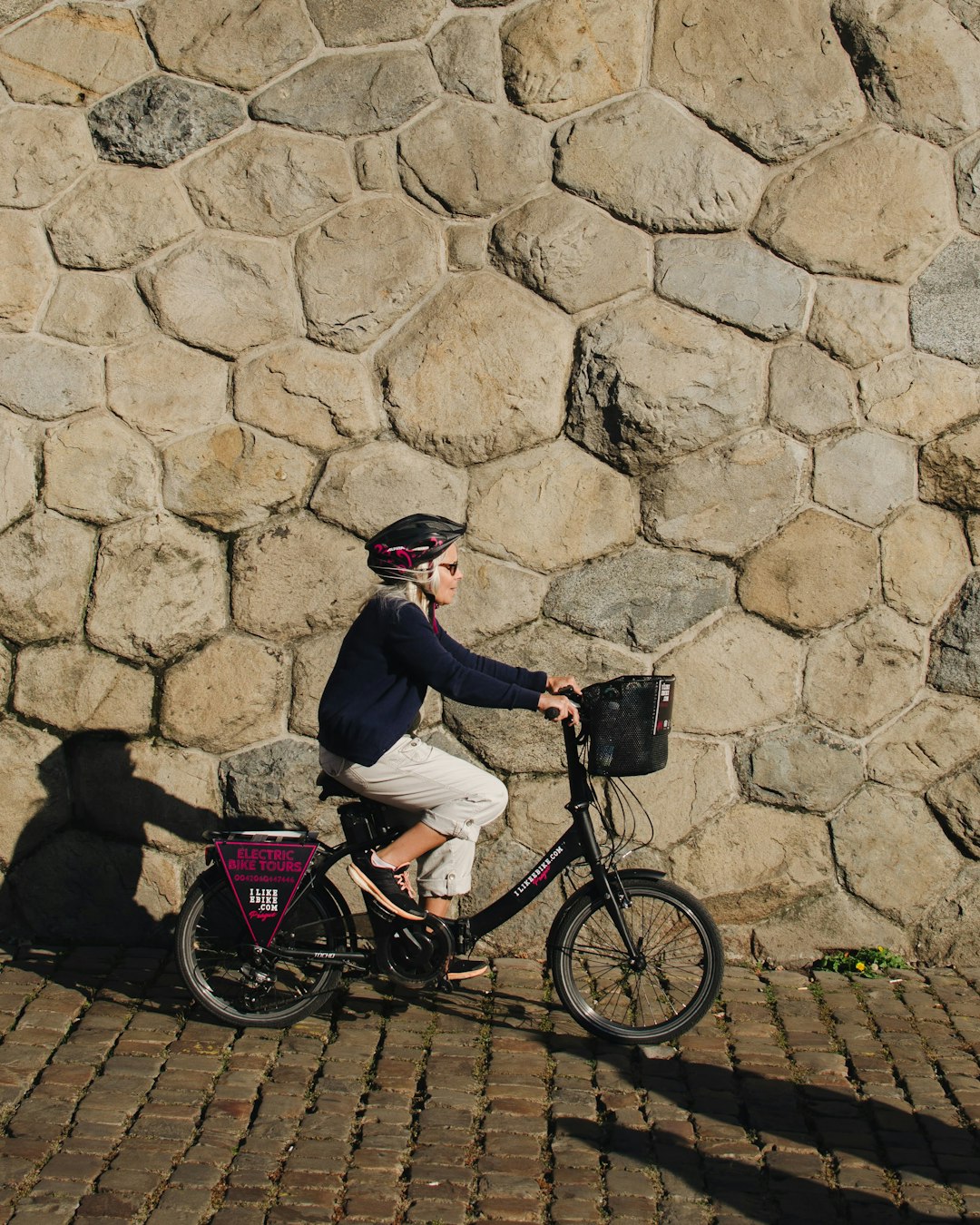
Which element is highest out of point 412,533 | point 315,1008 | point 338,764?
point 412,533

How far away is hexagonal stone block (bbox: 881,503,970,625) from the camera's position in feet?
16.5

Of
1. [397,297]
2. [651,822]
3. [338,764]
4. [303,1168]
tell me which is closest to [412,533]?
[338,764]

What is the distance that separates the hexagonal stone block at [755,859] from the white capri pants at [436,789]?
3.10 ft

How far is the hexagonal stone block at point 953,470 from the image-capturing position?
4.95 metres

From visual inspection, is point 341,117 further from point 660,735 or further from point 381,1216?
point 381,1216

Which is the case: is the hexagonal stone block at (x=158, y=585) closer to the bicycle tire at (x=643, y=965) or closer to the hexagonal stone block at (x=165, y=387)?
the hexagonal stone block at (x=165, y=387)

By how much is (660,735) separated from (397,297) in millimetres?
1862

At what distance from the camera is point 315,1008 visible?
4742 millimetres

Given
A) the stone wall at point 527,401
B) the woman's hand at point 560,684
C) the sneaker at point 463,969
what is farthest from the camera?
the stone wall at point 527,401

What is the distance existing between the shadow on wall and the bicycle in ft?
1.95

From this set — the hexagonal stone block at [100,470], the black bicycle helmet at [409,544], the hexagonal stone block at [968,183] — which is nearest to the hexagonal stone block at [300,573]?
the hexagonal stone block at [100,470]

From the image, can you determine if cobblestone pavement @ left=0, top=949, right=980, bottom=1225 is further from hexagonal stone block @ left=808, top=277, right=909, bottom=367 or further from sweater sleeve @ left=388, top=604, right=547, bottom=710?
hexagonal stone block @ left=808, top=277, right=909, bottom=367

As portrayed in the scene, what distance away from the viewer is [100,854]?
17.3 ft

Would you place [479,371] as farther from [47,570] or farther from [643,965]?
[643,965]
